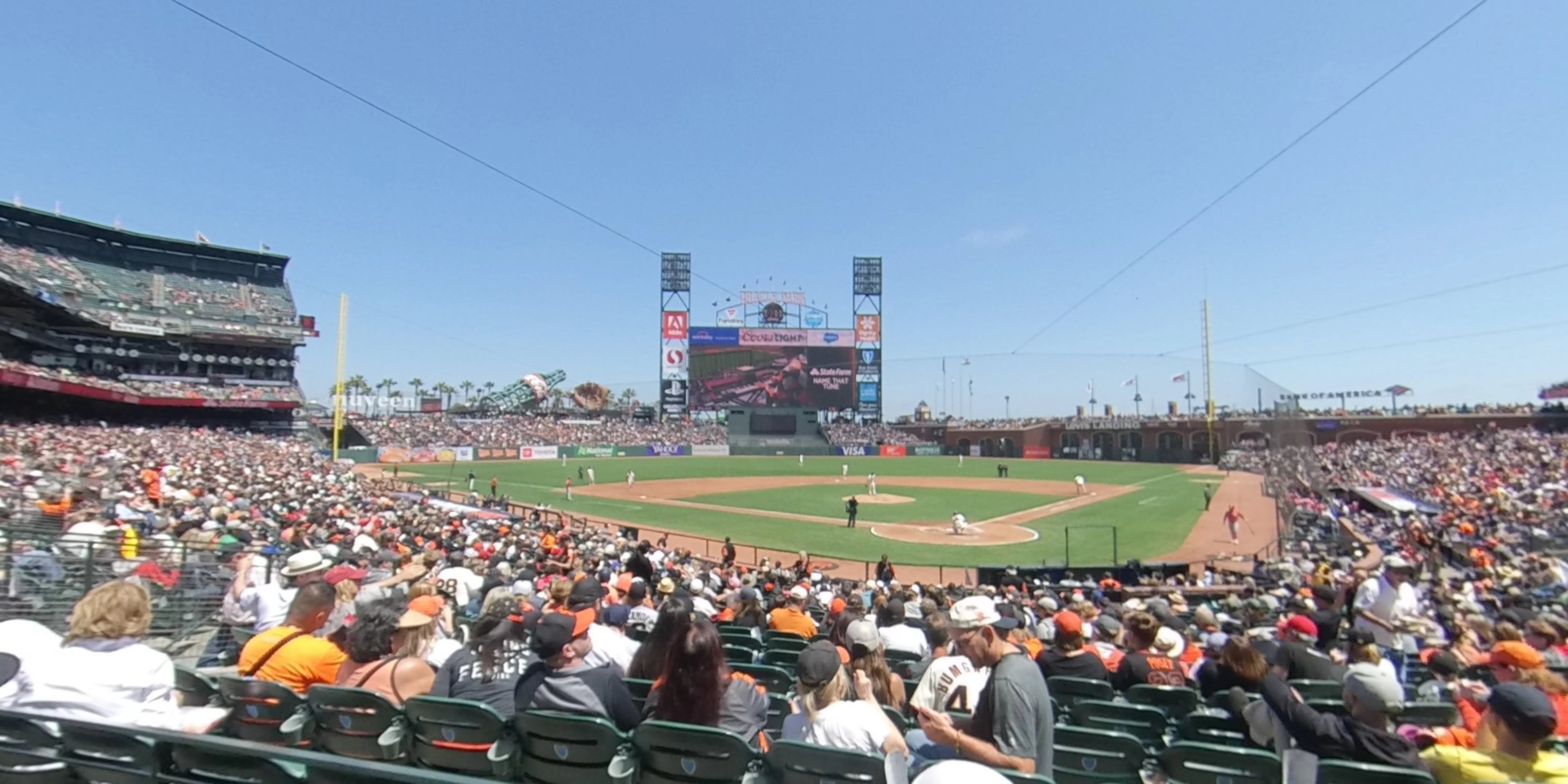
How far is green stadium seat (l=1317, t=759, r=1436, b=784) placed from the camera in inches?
122

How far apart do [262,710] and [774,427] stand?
2896 inches

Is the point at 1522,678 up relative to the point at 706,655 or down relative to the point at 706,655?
down

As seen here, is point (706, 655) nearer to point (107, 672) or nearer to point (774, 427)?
point (107, 672)

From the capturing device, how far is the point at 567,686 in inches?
141

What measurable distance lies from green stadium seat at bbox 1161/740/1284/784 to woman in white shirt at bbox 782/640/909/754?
1474 millimetres

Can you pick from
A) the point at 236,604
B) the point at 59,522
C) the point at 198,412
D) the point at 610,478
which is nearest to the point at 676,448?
the point at 610,478

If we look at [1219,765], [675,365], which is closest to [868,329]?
[675,365]

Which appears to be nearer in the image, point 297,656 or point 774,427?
point 297,656

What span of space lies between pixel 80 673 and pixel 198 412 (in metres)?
59.6

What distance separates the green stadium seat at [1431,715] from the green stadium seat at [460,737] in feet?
17.9

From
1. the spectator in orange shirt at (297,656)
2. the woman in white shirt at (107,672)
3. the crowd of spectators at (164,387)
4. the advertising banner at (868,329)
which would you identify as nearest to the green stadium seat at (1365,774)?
the spectator in orange shirt at (297,656)

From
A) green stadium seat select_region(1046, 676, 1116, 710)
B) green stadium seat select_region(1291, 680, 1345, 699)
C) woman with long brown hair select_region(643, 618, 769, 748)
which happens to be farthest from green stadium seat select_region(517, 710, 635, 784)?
green stadium seat select_region(1291, 680, 1345, 699)

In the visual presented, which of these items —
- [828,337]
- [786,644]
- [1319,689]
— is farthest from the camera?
[828,337]

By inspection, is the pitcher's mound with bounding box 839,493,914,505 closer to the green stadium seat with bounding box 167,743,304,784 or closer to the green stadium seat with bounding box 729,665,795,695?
the green stadium seat with bounding box 729,665,795,695
